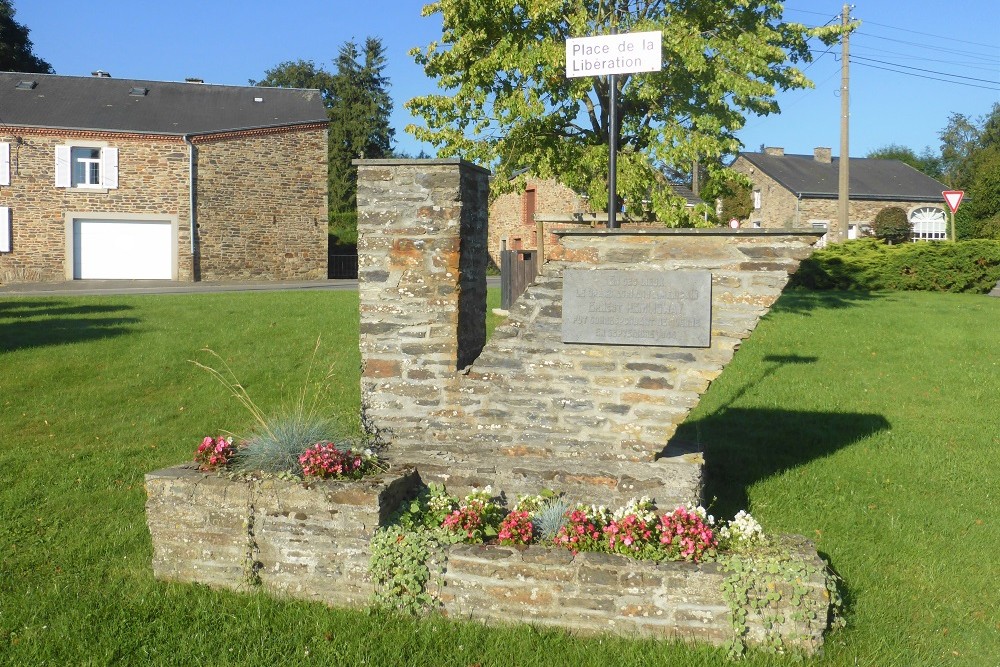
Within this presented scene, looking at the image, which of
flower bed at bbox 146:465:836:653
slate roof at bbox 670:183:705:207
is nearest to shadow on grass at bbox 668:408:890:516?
flower bed at bbox 146:465:836:653

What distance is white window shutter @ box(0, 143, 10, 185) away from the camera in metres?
29.4

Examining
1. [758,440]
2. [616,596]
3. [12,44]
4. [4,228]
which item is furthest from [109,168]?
[616,596]

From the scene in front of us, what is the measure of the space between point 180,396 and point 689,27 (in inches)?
402

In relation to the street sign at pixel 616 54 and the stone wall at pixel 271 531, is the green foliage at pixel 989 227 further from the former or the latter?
the stone wall at pixel 271 531

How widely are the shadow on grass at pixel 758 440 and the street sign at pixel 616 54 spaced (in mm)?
2539

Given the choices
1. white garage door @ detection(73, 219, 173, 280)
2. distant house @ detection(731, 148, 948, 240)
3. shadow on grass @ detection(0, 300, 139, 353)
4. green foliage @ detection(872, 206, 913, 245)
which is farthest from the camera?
distant house @ detection(731, 148, 948, 240)

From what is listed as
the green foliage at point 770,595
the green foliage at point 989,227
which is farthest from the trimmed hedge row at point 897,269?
the green foliage at point 770,595

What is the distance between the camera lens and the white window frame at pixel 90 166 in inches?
1174

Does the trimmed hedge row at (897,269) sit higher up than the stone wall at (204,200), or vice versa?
the stone wall at (204,200)

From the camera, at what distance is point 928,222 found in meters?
48.4

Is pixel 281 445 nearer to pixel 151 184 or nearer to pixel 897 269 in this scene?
pixel 897 269

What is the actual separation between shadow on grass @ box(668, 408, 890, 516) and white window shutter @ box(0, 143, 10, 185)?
27.8 meters

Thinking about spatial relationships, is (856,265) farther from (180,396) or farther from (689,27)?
(180,396)

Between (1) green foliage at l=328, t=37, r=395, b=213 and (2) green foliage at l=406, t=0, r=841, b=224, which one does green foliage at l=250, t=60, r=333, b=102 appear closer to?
(1) green foliage at l=328, t=37, r=395, b=213
